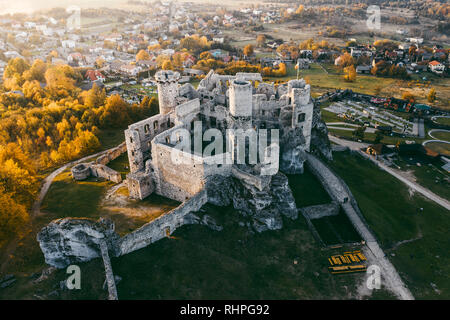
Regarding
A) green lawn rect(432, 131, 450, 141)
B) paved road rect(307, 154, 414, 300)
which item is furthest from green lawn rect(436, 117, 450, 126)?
paved road rect(307, 154, 414, 300)

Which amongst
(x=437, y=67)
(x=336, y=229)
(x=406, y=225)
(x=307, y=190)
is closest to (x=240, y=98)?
(x=307, y=190)

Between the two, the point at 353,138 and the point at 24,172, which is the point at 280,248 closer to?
the point at 24,172

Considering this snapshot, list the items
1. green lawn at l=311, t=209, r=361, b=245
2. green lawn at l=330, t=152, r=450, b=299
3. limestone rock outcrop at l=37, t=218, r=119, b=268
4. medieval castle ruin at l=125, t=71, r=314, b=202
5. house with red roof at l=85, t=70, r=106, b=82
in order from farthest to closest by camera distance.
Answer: house with red roof at l=85, t=70, r=106, b=82
medieval castle ruin at l=125, t=71, r=314, b=202
green lawn at l=311, t=209, r=361, b=245
green lawn at l=330, t=152, r=450, b=299
limestone rock outcrop at l=37, t=218, r=119, b=268

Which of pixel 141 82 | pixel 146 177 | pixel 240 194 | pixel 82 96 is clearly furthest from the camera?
pixel 141 82

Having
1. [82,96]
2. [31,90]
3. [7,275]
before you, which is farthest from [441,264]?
[31,90]

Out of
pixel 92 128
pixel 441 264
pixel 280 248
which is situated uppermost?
pixel 92 128

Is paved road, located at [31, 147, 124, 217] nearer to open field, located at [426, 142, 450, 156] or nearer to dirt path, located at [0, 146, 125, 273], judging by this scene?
dirt path, located at [0, 146, 125, 273]
